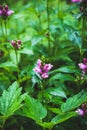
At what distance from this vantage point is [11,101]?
2.01 m

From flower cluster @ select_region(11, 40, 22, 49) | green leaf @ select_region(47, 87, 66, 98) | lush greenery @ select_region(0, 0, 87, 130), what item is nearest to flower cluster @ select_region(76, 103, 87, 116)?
lush greenery @ select_region(0, 0, 87, 130)

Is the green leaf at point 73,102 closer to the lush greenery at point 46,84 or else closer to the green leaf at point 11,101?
the lush greenery at point 46,84

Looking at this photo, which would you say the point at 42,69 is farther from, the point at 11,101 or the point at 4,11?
the point at 4,11

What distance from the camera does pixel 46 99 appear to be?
7.39 feet

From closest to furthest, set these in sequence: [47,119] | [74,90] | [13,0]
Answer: [47,119] → [74,90] → [13,0]

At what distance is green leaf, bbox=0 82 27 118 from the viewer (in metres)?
1.95

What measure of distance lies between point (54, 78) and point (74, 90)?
0.85 feet

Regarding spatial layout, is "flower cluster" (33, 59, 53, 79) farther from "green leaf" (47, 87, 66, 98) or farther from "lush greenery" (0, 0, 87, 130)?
"green leaf" (47, 87, 66, 98)

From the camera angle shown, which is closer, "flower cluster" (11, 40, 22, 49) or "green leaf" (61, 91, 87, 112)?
"green leaf" (61, 91, 87, 112)

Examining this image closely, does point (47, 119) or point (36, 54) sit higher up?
point (36, 54)

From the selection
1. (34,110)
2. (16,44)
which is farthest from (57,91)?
(16,44)

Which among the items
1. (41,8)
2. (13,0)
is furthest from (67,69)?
(13,0)

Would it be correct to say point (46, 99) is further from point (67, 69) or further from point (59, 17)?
point (59, 17)

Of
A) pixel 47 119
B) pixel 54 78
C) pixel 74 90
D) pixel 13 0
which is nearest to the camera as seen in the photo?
pixel 47 119
